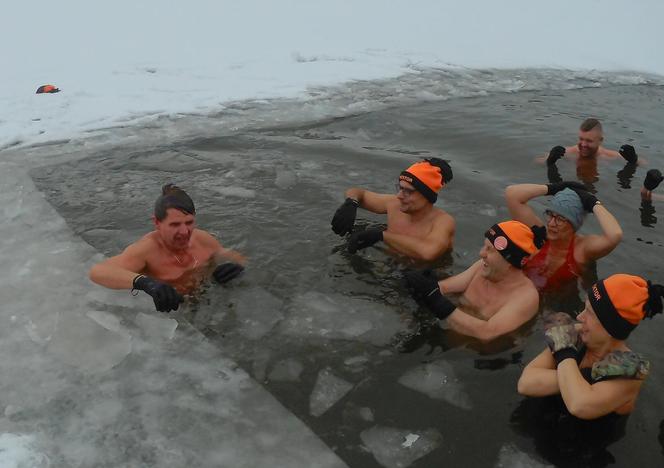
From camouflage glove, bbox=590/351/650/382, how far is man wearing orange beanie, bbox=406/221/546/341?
1.01 metres

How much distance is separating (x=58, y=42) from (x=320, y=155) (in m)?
8.37

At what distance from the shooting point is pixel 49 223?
567 centimetres

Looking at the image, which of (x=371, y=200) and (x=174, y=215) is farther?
(x=371, y=200)

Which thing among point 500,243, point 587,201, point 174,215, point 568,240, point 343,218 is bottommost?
point 343,218

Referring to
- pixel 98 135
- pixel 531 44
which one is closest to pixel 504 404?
pixel 98 135

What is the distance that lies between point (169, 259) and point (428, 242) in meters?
2.25

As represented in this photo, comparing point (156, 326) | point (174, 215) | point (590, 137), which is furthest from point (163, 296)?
point (590, 137)

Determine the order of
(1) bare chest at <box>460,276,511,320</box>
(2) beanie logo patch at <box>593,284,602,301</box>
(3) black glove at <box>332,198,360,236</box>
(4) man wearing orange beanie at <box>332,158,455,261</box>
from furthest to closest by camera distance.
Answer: (3) black glove at <box>332,198,360,236</box> → (4) man wearing orange beanie at <box>332,158,455,261</box> → (1) bare chest at <box>460,276,511,320</box> → (2) beanie logo patch at <box>593,284,602,301</box>

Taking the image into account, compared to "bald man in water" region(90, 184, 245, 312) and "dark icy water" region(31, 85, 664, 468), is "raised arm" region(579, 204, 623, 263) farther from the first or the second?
"bald man in water" region(90, 184, 245, 312)

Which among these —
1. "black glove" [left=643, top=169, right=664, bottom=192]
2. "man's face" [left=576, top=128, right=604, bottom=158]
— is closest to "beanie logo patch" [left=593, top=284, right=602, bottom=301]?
"black glove" [left=643, top=169, right=664, bottom=192]

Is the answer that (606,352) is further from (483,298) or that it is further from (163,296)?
(163,296)

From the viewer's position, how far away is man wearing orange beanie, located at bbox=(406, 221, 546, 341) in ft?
13.6

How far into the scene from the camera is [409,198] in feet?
17.3

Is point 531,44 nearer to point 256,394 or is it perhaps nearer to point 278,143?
point 278,143
